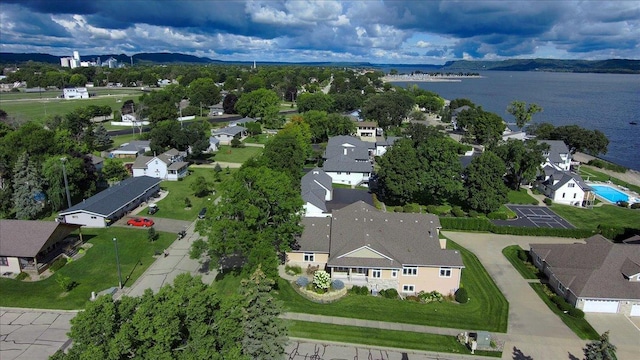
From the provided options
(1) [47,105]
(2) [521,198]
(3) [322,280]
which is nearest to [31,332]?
(3) [322,280]

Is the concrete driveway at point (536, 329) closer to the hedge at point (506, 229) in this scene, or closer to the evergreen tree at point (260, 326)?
the hedge at point (506, 229)

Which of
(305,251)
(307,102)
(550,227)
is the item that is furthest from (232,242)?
(307,102)

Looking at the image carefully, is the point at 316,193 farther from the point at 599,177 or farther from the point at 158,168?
the point at 599,177

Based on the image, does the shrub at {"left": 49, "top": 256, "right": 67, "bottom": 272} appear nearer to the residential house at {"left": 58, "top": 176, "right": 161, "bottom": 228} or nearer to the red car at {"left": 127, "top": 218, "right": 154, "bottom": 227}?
the residential house at {"left": 58, "top": 176, "right": 161, "bottom": 228}

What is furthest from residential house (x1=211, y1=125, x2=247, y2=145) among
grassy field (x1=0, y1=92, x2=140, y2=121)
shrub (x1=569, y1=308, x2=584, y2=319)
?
shrub (x1=569, y1=308, x2=584, y2=319)

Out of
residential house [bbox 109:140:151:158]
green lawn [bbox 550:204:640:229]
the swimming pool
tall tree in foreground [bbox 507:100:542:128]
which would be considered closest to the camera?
green lawn [bbox 550:204:640:229]

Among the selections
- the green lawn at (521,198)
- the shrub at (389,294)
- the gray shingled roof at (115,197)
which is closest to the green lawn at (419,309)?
the shrub at (389,294)

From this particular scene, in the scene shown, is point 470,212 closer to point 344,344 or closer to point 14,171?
point 344,344
